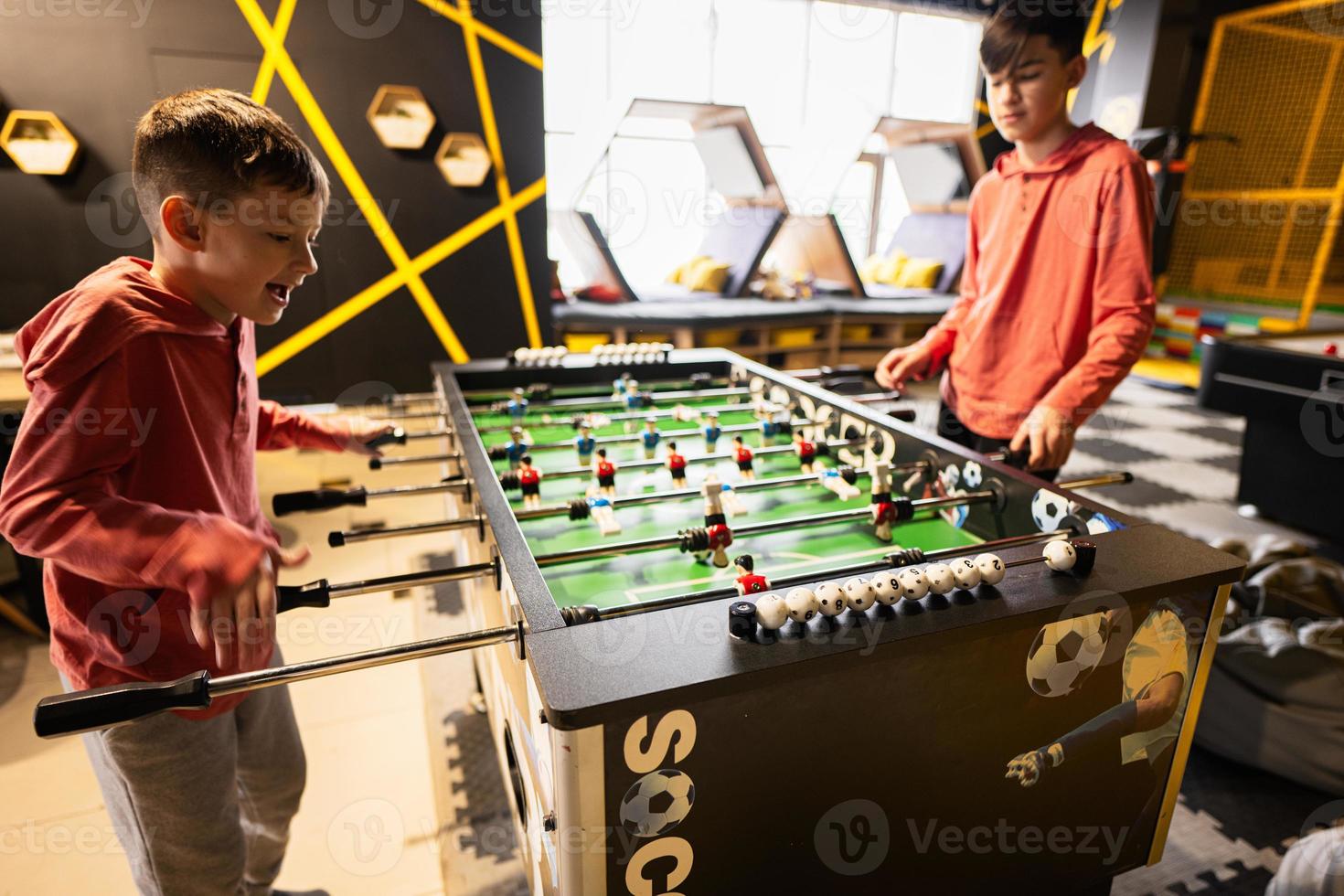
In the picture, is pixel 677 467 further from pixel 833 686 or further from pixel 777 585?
pixel 833 686

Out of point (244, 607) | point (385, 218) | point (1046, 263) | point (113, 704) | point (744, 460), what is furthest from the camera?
point (385, 218)

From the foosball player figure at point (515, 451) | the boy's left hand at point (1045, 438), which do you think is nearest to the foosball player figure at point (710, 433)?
the foosball player figure at point (515, 451)

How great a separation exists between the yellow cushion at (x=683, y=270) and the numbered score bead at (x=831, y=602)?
533 cm

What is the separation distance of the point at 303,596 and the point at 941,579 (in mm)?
833

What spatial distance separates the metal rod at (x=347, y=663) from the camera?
765mm

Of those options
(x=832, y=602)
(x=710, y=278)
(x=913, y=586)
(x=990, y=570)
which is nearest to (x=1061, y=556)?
(x=990, y=570)

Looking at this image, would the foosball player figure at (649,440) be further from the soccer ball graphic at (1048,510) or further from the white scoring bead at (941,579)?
the white scoring bead at (941,579)

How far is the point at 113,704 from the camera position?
2.41 feet

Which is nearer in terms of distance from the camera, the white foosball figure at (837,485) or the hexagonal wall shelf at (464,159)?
the white foosball figure at (837,485)

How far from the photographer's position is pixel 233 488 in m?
1.18

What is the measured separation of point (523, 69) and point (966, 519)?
147 inches

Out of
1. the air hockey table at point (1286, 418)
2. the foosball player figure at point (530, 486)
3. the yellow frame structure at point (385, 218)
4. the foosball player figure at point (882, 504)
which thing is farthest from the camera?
the yellow frame structure at point (385, 218)

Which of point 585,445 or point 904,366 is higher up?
point 904,366

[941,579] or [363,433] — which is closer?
[941,579]
